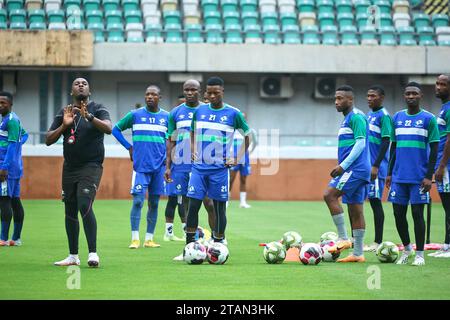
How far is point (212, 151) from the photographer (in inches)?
511

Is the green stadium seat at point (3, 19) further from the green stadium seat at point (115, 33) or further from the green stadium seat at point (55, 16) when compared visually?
the green stadium seat at point (115, 33)

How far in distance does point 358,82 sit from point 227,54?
21.2ft

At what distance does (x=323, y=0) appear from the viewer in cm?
3653

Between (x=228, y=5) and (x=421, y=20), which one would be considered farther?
(x=421, y=20)

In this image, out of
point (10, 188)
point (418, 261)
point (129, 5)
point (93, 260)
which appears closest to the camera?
point (93, 260)

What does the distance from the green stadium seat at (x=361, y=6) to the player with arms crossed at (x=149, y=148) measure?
22.2m

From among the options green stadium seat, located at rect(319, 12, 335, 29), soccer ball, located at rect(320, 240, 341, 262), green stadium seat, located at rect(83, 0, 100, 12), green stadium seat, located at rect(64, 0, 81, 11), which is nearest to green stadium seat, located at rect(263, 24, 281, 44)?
green stadium seat, located at rect(319, 12, 335, 29)

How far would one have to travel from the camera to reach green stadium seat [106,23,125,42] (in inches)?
1291

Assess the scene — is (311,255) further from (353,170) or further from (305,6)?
(305,6)

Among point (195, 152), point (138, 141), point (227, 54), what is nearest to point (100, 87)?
point (227, 54)

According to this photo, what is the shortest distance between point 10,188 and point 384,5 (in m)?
24.7

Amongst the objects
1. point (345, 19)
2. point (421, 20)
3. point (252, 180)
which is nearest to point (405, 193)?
point (252, 180)
